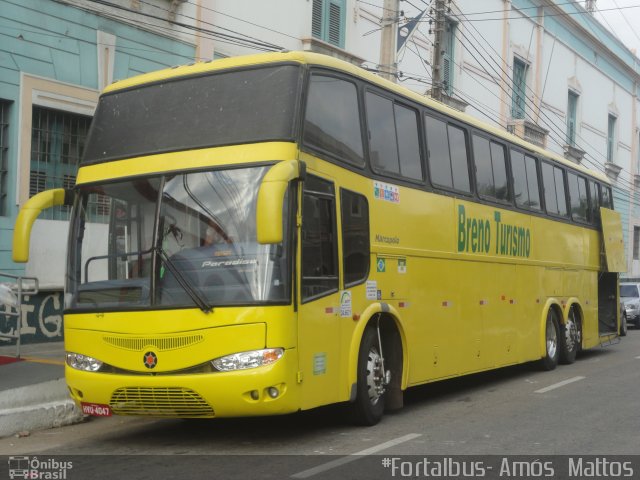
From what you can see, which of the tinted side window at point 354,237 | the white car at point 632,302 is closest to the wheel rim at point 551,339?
the tinted side window at point 354,237

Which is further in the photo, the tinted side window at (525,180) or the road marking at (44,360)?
the tinted side window at (525,180)

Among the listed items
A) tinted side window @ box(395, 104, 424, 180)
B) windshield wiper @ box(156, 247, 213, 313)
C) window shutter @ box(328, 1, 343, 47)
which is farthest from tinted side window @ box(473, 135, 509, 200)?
window shutter @ box(328, 1, 343, 47)

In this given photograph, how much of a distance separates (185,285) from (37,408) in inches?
114

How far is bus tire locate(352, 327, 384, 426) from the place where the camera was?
28.2 ft

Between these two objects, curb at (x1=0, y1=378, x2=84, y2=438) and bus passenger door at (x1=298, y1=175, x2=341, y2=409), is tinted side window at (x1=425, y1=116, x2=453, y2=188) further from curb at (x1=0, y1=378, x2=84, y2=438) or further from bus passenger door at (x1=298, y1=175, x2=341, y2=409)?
curb at (x1=0, y1=378, x2=84, y2=438)

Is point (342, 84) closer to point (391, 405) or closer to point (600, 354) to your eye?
point (391, 405)

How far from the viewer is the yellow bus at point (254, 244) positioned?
7.34 metres

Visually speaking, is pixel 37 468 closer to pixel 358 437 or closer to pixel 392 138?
pixel 358 437

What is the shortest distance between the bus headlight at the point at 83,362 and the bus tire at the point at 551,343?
8827 millimetres

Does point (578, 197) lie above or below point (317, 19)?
below

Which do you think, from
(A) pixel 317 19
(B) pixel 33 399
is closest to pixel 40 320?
(B) pixel 33 399

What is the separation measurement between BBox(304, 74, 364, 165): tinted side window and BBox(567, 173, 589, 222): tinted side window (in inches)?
332

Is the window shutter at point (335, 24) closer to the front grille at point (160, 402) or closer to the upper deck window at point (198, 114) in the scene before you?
the upper deck window at point (198, 114)

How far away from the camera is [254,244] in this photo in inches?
291
